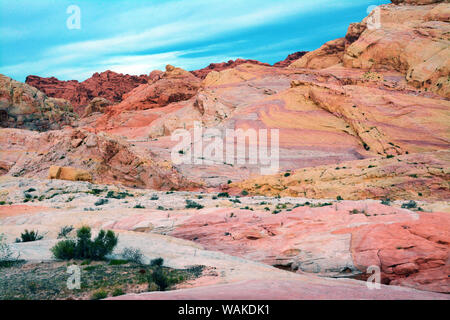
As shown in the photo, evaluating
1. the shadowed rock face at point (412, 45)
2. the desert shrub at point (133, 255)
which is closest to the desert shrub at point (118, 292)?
the desert shrub at point (133, 255)

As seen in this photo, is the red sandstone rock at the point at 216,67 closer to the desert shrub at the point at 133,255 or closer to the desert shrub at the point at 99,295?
the desert shrub at the point at 133,255

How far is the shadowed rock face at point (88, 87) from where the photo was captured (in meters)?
118

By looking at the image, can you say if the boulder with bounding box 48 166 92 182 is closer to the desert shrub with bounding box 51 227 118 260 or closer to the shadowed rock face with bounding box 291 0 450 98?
the desert shrub with bounding box 51 227 118 260

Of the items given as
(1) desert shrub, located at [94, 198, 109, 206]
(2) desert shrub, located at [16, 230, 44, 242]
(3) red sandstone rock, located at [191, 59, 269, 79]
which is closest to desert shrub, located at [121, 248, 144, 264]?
(2) desert shrub, located at [16, 230, 44, 242]

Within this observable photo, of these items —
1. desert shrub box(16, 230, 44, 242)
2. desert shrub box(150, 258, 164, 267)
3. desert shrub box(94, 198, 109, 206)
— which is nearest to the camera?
desert shrub box(150, 258, 164, 267)

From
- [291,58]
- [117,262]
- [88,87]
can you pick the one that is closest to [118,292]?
[117,262]

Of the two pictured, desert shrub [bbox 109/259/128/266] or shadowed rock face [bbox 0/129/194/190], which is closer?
desert shrub [bbox 109/259/128/266]

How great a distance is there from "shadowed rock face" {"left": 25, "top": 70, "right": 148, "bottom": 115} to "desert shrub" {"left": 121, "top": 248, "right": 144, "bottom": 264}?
114196mm

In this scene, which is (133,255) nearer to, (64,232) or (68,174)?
(64,232)

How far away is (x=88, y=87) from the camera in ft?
400

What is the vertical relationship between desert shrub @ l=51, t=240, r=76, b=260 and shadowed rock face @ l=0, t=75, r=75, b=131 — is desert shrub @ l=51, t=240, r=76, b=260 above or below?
below

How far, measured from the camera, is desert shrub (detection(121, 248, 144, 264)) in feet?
27.5
